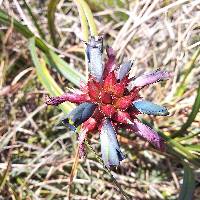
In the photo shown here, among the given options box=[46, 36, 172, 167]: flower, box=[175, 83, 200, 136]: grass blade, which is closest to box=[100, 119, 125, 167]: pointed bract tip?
box=[46, 36, 172, 167]: flower

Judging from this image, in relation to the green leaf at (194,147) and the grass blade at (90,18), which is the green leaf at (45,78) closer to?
the grass blade at (90,18)

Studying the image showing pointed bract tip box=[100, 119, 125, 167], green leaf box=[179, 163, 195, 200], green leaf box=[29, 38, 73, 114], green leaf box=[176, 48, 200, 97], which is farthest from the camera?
green leaf box=[176, 48, 200, 97]

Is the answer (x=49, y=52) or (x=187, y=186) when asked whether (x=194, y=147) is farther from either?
(x=49, y=52)

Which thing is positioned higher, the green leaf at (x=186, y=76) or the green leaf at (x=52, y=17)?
the green leaf at (x=52, y=17)

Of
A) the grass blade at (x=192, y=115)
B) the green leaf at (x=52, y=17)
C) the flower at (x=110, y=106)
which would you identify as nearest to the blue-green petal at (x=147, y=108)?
the flower at (x=110, y=106)

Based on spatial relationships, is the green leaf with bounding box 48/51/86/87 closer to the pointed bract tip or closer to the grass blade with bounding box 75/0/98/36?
the grass blade with bounding box 75/0/98/36

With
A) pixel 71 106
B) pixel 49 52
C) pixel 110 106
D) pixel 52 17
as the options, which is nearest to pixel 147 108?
pixel 110 106
